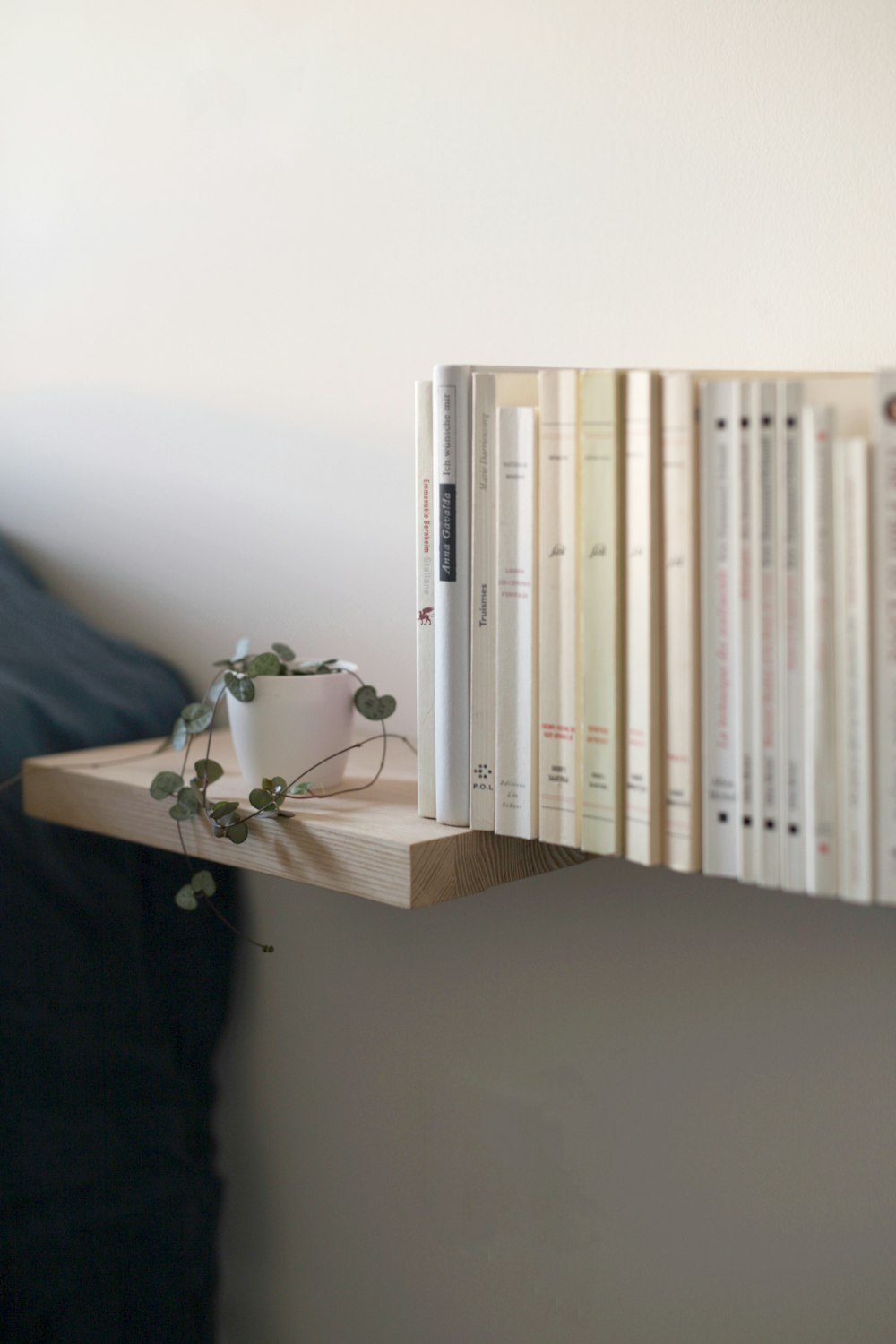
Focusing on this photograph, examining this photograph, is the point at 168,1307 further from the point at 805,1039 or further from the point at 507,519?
the point at 507,519

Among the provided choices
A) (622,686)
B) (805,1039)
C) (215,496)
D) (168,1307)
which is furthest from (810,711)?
(168,1307)

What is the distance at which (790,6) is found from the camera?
752 mm

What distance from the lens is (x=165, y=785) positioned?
2.81ft

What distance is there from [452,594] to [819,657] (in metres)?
0.24

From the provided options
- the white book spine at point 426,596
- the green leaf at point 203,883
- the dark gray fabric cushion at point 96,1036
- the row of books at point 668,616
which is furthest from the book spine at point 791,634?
the dark gray fabric cushion at point 96,1036

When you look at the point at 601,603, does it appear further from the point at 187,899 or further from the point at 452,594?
the point at 187,899

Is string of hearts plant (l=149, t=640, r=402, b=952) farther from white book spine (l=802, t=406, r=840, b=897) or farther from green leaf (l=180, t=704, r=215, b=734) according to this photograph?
white book spine (l=802, t=406, r=840, b=897)

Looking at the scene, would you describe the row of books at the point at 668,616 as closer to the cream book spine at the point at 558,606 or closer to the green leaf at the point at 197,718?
the cream book spine at the point at 558,606

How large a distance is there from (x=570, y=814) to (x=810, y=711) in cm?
16

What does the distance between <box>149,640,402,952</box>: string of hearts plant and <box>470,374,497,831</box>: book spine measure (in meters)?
0.15

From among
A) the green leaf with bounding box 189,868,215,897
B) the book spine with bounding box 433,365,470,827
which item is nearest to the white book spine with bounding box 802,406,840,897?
the book spine with bounding box 433,365,470,827

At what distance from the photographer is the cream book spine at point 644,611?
23.3 inches

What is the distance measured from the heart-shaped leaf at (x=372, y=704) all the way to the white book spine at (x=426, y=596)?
133 millimetres

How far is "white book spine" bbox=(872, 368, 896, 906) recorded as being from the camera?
0.51 meters
